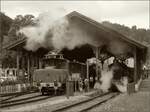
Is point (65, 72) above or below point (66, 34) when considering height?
below

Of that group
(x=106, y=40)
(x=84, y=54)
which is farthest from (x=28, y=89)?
(x=84, y=54)

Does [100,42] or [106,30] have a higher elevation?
[106,30]

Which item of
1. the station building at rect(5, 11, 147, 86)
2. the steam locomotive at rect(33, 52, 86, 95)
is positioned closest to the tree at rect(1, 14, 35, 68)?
the station building at rect(5, 11, 147, 86)

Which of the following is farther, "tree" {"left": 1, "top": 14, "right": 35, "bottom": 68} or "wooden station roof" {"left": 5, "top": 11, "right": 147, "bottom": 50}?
"tree" {"left": 1, "top": 14, "right": 35, "bottom": 68}

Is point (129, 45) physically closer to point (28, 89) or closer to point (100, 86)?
point (100, 86)

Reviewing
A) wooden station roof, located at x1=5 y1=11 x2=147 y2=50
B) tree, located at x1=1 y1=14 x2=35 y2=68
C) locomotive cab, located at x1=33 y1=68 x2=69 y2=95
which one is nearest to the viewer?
locomotive cab, located at x1=33 y1=68 x2=69 y2=95

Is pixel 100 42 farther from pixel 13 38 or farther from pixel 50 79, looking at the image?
pixel 13 38

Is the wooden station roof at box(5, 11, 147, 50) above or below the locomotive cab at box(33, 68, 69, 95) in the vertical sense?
above

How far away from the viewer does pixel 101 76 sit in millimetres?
31969

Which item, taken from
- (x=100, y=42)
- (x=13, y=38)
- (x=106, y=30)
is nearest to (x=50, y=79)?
(x=106, y=30)

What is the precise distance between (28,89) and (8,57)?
37.4m

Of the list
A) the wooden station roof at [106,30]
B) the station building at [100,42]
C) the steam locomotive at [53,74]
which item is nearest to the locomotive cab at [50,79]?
the steam locomotive at [53,74]

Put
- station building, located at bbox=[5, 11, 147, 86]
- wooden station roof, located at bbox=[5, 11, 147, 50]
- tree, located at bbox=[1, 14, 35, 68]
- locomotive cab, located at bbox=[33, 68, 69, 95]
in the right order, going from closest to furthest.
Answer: locomotive cab, located at bbox=[33, 68, 69, 95]
wooden station roof, located at bbox=[5, 11, 147, 50]
station building, located at bbox=[5, 11, 147, 86]
tree, located at bbox=[1, 14, 35, 68]

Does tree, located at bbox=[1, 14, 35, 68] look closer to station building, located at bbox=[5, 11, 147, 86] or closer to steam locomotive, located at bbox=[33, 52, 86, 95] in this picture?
station building, located at bbox=[5, 11, 147, 86]
